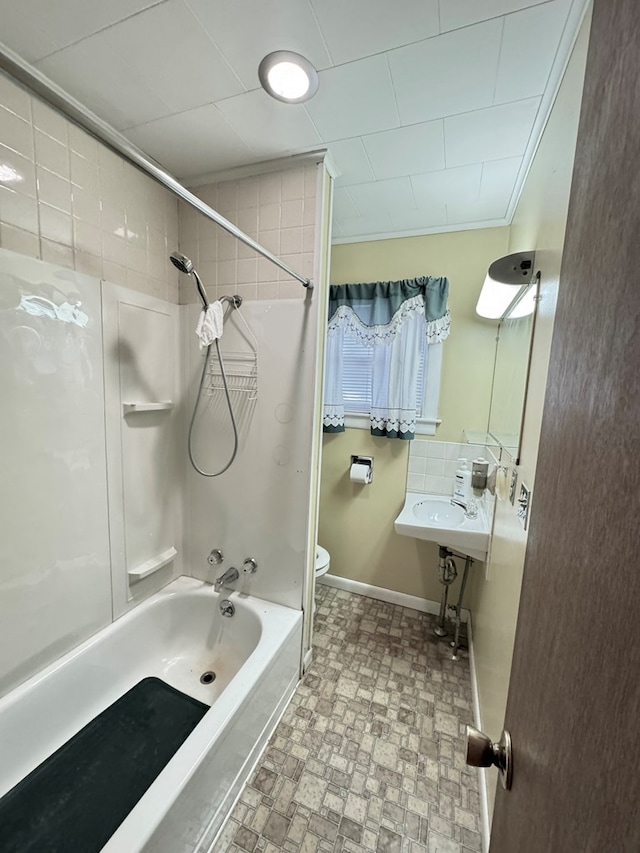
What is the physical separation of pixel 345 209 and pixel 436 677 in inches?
105

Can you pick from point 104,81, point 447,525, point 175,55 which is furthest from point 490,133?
point 447,525

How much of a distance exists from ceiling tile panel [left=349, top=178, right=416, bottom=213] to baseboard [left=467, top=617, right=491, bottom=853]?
2510 millimetres

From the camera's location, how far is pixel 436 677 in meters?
1.78

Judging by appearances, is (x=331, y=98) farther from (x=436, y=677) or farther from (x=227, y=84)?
(x=436, y=677)

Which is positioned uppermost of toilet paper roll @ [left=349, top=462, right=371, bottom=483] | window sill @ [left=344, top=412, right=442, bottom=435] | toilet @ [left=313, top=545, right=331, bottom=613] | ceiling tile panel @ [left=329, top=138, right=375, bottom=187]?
ceiling tile panel @ [left=329, top=138, right=375, bottom=187]

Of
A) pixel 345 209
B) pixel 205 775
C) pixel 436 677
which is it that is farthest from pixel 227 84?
Answer: pixel 436 677

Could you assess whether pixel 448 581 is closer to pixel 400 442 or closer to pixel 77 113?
pixel 400 442

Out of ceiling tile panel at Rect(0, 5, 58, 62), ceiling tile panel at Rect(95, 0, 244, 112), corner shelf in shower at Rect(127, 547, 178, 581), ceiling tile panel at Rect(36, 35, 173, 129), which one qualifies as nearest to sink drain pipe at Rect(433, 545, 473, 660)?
corner shelf in shower at Rect(127, 547, 178, 581)

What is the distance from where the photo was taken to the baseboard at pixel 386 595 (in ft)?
7.39

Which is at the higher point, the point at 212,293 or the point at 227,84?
the point at 227,84

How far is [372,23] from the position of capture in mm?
919

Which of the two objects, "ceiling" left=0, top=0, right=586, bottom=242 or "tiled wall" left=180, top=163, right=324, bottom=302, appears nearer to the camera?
"ceiling" left=0, top=0, right=586, bottom=242

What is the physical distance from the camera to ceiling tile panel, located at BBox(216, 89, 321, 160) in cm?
120

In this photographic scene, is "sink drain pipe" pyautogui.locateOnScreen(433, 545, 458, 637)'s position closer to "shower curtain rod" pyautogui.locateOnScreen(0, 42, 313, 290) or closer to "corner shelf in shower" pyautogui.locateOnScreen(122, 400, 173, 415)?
"corner shelf in shower" pyautogui.locateOnScreen(122, 400, 173, 415)
